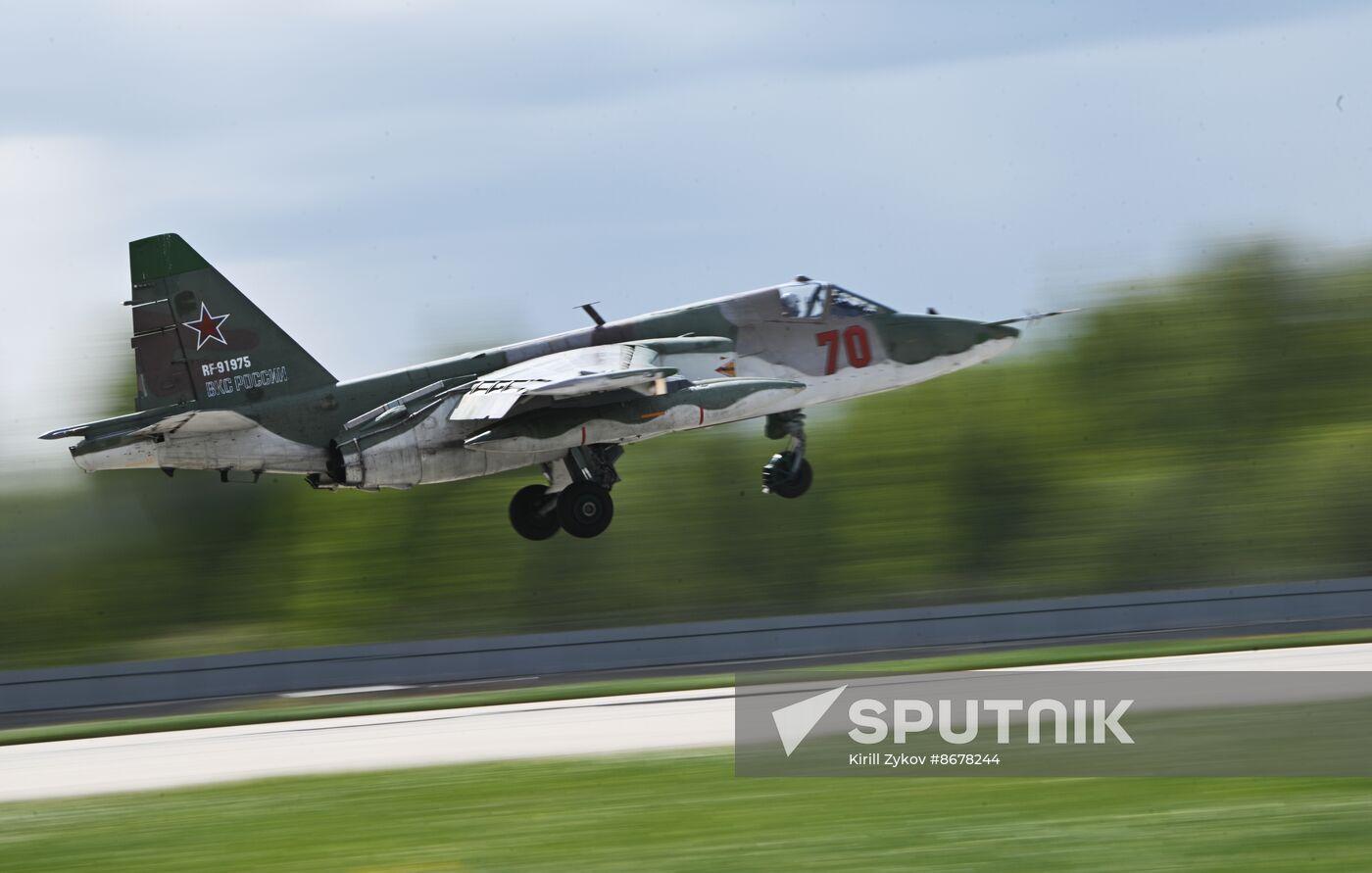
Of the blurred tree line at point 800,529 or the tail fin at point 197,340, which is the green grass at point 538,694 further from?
the blurred tree line at point 800,529

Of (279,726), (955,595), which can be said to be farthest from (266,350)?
(955,595)

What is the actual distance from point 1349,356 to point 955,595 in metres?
15.4

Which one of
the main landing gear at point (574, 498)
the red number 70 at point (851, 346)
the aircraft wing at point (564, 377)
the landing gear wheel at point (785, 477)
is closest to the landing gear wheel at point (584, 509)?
the main landing gear at point (574, 498)

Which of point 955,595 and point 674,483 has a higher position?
point 674,483

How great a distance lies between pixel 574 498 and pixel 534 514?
4.21 feet

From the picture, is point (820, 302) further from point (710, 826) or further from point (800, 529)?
point (800, 529)

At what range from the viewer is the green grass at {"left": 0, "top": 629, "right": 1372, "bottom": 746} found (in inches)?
1035

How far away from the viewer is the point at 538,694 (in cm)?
2773

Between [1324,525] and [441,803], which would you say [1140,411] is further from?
[441,803]

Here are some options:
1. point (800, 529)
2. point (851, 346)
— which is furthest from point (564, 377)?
point (800, 529)

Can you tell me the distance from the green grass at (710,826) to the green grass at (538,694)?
9.47m

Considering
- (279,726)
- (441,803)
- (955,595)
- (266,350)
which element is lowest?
(955,595)

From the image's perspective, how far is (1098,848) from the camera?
12.2 metres

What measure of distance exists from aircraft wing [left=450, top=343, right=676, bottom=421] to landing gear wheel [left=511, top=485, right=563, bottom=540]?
2148 millimetres
